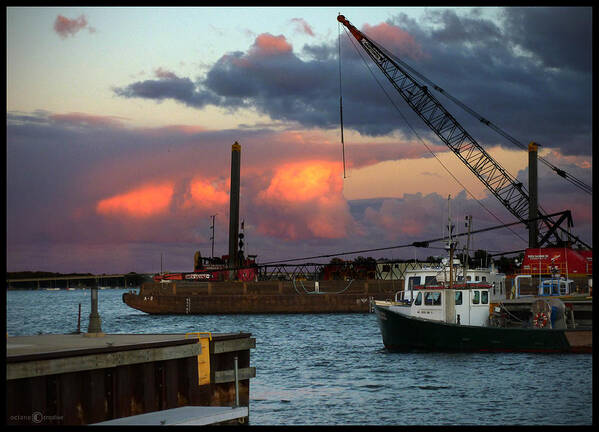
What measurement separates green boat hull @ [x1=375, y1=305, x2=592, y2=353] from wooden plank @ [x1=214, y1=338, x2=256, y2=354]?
90.1ft

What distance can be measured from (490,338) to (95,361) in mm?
37415

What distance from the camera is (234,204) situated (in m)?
131

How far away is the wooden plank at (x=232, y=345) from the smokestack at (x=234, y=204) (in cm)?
10380

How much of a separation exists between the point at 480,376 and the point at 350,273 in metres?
102

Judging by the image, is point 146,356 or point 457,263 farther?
point 457,263

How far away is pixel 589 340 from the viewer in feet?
172

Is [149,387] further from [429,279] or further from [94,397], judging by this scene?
[429,279]

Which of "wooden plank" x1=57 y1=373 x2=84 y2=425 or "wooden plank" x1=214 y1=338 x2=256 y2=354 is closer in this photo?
"wooden plank" x1=57 y1=373 x2=84 y2=425

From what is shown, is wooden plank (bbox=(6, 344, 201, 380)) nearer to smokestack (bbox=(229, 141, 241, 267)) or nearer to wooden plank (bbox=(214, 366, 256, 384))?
wooden plank (bbox=(214, 366, 256, 384))

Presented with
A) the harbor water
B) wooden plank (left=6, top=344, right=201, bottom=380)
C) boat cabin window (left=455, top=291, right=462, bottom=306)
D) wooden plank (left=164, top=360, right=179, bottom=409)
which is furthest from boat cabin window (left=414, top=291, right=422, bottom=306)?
wooden plank (left=164, top=360, right=179, bottom=409)

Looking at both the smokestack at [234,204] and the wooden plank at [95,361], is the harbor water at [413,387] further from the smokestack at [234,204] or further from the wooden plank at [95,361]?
the smokestack at [234,204]

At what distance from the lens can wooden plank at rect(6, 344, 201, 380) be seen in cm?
1866
